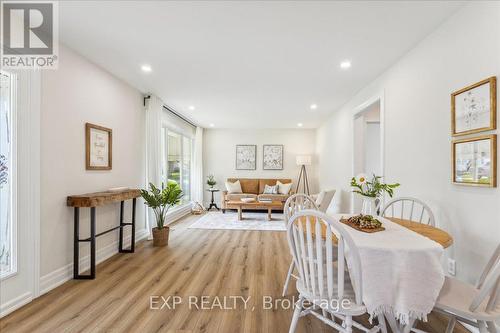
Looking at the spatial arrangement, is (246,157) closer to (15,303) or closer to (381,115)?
(381,115)

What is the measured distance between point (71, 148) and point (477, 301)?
3.52 meters

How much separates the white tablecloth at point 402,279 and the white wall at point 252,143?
6203mm

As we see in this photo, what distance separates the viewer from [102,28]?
2.20 metres

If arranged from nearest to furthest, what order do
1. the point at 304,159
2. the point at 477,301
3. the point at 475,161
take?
the point at 477,301 < the point at 475,161 < the point at 304,159

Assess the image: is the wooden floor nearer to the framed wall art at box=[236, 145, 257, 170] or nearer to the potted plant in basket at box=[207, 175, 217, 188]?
the potted plant in basket at box=[207, 175, 217, 188]

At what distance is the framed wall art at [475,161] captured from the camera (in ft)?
5.33

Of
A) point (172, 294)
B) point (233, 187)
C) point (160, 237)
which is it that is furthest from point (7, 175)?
point (233, 187)

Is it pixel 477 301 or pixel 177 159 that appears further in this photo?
pixel 177 159

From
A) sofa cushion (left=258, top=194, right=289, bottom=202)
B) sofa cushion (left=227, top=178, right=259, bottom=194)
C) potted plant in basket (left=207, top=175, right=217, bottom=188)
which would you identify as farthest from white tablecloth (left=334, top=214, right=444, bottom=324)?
potted plant in basket (left=207, top=175, right=217, bottom=188)

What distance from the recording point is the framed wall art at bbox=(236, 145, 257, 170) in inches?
299

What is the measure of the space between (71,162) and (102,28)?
4.70 ft

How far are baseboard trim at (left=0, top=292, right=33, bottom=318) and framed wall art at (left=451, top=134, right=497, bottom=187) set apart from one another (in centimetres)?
370

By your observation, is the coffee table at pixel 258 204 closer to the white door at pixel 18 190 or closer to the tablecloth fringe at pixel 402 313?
the white door at pixel 18 190

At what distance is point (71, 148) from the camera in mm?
2643
